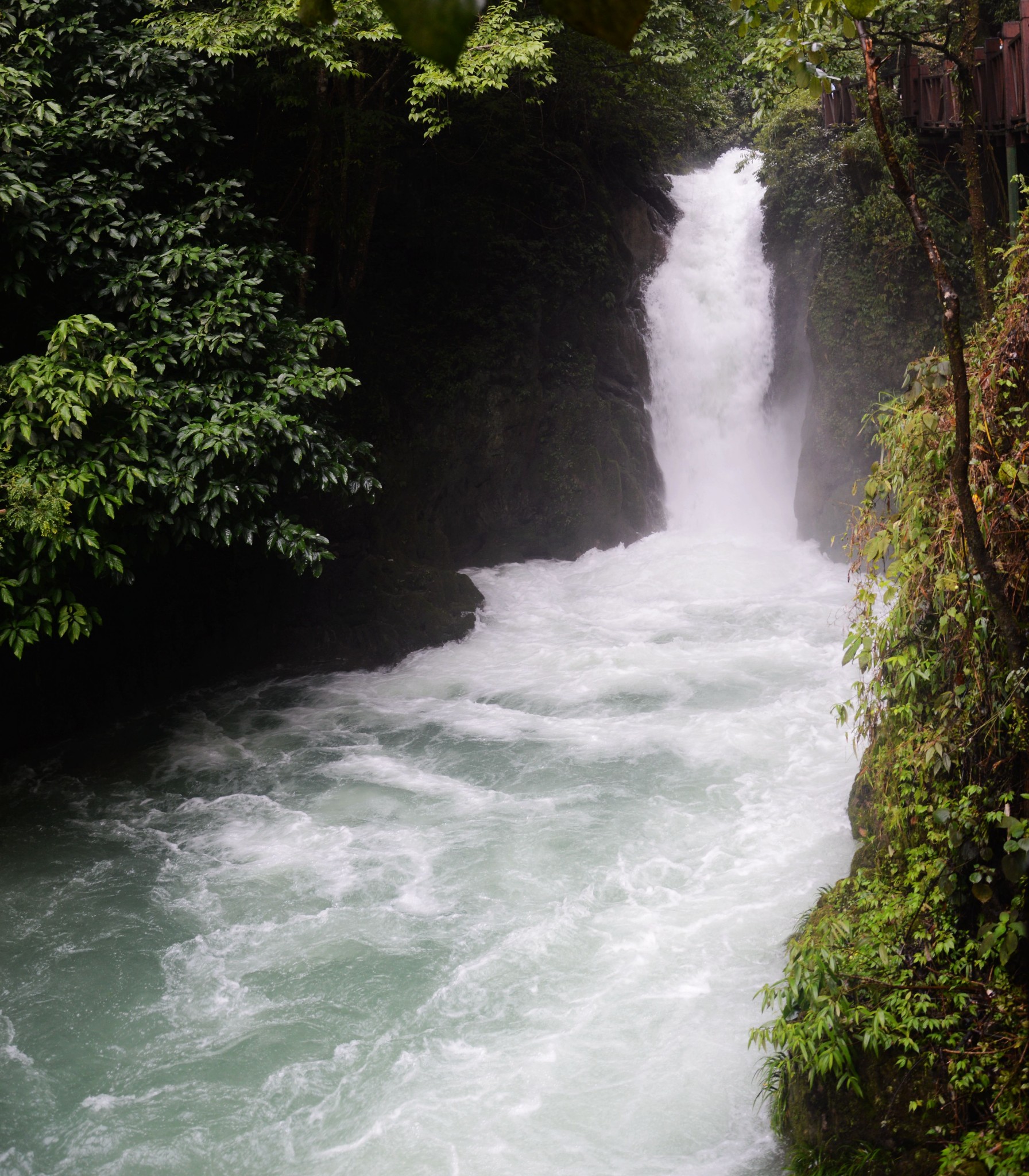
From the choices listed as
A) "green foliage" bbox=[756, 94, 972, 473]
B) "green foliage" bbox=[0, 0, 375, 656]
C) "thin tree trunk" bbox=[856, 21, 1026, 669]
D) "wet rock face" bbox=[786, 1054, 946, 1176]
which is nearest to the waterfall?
"green foliage" bbox=[756, 94, 972, 473]

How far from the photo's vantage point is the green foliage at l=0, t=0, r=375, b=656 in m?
6.41

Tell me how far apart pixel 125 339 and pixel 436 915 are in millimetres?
4611

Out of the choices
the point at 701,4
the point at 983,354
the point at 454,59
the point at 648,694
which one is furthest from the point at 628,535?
the point at 454,59

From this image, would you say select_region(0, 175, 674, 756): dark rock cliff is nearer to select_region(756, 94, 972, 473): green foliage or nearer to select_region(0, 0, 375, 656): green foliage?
select_region(0, 0, 375, 656): green foliage

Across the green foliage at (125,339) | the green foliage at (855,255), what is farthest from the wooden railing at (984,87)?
the green foliage at (125,339)

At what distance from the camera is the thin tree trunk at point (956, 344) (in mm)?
2887

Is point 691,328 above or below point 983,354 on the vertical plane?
above

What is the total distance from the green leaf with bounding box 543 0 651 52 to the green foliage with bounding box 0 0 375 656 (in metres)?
6.13

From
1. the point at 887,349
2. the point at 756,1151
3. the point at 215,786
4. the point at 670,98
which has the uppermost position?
the point at 670,98

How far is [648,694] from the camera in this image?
9.55 meters

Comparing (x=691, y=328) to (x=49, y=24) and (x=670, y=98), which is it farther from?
(x=49, y=24)

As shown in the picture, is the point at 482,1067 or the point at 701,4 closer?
the point at 482,1067

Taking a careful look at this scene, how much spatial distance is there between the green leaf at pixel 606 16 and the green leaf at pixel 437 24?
0.11 meters

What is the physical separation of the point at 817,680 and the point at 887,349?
19.2ft
